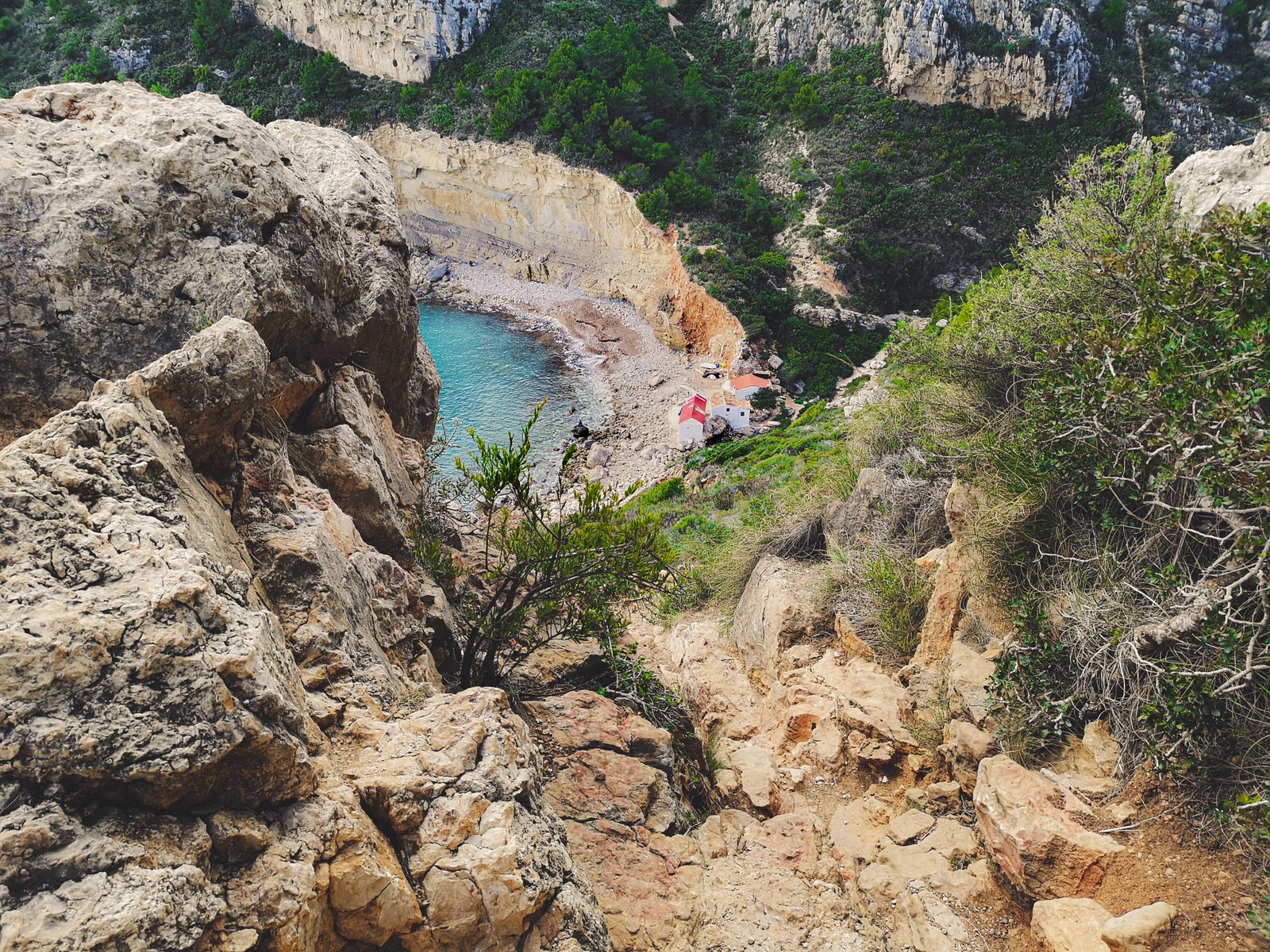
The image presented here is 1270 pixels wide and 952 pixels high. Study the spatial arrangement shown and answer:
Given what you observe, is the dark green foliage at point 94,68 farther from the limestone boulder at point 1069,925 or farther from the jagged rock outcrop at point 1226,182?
the limestone boulder at point 1069,925

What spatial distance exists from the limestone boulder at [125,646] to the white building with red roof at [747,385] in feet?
103

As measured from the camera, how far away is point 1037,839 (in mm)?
5258

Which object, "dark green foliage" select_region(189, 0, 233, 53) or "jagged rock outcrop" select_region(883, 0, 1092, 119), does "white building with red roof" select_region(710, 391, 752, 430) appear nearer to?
"jagged rock outcrop" select_region(883, 0, 1092, 119)

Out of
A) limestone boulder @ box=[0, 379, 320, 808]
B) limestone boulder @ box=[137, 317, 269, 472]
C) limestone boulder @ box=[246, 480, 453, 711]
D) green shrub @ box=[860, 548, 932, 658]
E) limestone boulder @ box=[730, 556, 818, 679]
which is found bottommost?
limestone boulder @ box=[730, 556, 818, 679]

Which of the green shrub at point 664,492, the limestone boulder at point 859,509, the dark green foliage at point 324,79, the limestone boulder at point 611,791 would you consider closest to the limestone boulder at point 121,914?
the limestone boulder at point 611,791

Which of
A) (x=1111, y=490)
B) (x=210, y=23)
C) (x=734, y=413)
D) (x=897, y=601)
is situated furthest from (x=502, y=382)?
(x=210, y=23)

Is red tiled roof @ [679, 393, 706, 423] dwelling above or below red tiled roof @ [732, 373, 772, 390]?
below

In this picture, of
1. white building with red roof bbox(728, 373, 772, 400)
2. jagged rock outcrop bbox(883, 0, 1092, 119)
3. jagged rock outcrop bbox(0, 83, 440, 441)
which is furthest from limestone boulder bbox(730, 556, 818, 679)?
jagged rock outcrop bbox(883, 0, 1092, 119)

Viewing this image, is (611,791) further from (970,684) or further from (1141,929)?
(1141,929)

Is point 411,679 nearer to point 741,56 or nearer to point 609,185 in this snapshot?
point 609,185

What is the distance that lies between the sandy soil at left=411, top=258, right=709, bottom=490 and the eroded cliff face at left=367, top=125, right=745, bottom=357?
122 centimetres

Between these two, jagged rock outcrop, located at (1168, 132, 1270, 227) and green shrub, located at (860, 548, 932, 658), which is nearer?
jagged rock outcrop, located at (1168, 132, 1270, 227)

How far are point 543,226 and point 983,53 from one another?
94.8 ft

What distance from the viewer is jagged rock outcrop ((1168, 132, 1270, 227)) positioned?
693 cm
